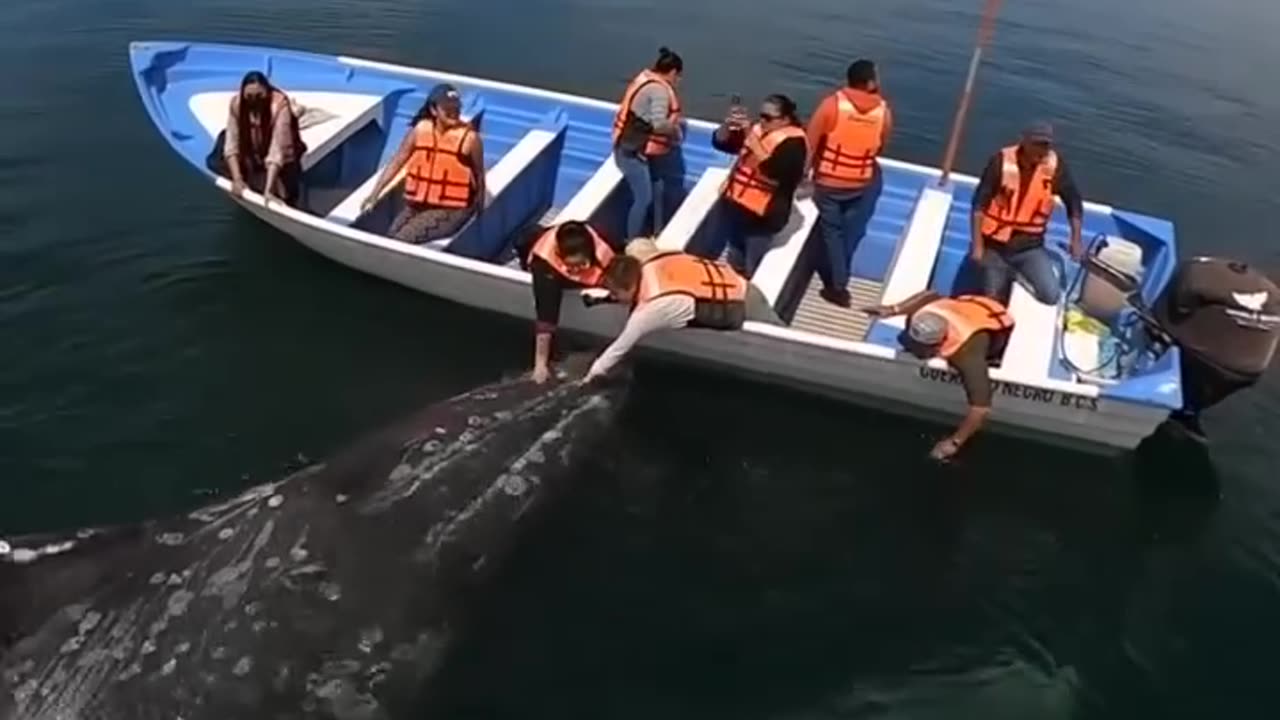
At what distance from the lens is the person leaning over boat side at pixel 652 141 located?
601 inches

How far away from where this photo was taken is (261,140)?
15250mm

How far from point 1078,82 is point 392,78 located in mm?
14866

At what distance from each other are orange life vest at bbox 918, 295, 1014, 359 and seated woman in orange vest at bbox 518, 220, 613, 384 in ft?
11.7

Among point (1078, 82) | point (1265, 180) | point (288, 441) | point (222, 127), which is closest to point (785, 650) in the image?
point (288, 441)

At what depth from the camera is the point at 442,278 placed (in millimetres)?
14664

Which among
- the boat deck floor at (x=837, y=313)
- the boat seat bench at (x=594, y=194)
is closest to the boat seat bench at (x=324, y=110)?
the boat seat bench at (x=594, y=194)

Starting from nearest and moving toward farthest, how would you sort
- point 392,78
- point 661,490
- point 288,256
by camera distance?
point 661,490 < point 288,256 < point 392,78

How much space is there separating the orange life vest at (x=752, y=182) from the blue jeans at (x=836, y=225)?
0.82 meters

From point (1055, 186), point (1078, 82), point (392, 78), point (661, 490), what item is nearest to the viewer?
point (661, 490)

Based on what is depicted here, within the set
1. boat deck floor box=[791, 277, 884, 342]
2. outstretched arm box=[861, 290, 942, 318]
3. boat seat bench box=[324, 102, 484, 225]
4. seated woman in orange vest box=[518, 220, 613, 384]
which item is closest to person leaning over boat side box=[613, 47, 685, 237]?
boat deck floor box=[791, 277, 884, 342]

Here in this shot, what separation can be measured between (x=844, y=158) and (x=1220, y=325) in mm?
4621

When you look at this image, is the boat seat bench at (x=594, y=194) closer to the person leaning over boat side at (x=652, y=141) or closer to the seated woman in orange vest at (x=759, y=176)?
the person leaning over boat side at (x=652, y=141)

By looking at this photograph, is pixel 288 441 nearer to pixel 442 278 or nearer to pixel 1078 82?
pixel 442 278

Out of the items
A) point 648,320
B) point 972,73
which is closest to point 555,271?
point 648,320
